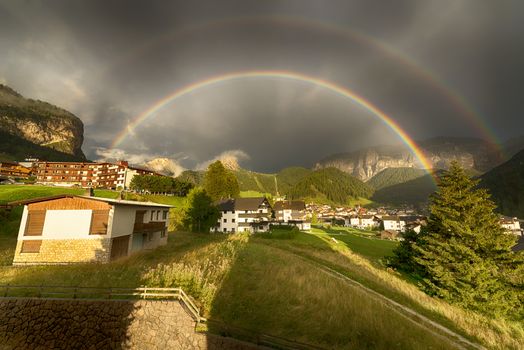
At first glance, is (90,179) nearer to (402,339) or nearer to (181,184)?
(181,184)

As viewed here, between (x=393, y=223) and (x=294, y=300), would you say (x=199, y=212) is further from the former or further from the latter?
(x=393, y=223)

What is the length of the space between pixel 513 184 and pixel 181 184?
216172 millimetres

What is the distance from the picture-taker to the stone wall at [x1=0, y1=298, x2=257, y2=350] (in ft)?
48.4

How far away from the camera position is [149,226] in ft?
106

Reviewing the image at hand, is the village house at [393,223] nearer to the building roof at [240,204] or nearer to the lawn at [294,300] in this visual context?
the building roof at [240,204]

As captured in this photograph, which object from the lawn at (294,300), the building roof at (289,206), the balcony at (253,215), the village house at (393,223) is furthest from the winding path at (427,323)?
the village house at (393,223)

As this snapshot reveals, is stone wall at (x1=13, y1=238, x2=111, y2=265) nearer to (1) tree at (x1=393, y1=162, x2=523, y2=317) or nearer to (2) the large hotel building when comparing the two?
(1) tree at (x1=393, y1=162, x2=523, y2=317)

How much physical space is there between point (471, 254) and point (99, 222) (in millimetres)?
34853

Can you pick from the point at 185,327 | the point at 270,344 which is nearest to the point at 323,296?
the point at 270,344

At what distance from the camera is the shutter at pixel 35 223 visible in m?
23.9

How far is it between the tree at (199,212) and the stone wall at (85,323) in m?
34.5

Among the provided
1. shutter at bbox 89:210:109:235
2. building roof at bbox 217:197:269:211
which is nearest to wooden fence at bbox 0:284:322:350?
shutter at bbox 89:210:109:235

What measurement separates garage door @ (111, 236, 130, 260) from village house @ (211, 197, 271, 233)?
47.4 m

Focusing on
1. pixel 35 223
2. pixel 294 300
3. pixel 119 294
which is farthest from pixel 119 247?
pixel 294 300
